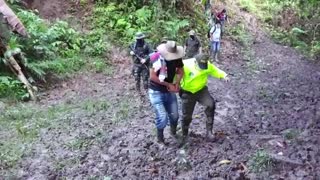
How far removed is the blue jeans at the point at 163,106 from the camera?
7.38 m

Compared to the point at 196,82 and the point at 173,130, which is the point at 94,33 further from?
the point at 196,82

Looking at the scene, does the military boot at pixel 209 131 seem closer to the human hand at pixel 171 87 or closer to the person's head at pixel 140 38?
the human hand at pixel 171 87

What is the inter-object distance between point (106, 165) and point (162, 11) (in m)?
10.9

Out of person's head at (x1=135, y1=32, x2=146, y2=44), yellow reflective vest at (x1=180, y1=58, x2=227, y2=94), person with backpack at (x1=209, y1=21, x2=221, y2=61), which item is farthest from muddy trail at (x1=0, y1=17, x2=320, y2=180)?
person with backpack at (x1=209, y1=21, x2=221, y2=61)

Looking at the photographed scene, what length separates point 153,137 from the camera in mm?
8508

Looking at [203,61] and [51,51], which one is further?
[51,51]

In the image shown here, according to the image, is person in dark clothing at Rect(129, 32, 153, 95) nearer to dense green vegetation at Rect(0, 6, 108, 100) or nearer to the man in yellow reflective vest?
dense green vegetation at Rect(0, 6, 108, 100)

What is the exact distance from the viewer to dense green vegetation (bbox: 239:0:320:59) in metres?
23.6

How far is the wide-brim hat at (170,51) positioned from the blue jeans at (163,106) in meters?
0.62

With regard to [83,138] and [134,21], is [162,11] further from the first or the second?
[83,138]

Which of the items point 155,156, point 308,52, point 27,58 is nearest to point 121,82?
point 27,58

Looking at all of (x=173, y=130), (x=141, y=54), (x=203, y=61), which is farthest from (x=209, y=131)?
(x=141, y=54)

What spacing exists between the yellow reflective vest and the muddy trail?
1.06 meters

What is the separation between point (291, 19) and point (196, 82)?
20.2 m
